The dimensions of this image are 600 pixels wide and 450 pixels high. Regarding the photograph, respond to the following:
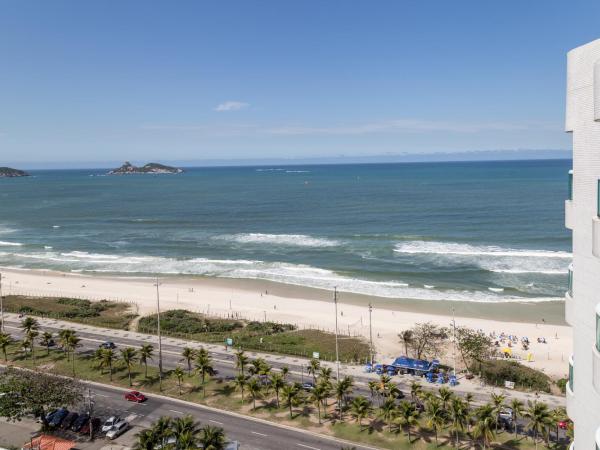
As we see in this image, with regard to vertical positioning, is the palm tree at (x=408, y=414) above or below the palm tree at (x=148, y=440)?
below

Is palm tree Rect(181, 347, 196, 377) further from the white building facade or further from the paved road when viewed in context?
the white building facade

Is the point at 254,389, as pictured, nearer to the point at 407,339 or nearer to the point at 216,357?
the point at 216,357

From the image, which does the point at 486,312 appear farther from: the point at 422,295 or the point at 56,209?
the point at 56,209

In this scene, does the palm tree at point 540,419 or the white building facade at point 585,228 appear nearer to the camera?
the white building facade at point 585,228

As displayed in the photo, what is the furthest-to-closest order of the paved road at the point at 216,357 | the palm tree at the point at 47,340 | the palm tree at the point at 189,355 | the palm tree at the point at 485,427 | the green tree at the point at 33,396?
the palm tree at the point at 47,340 < the palm tree at the point at 189,355 < the paved road at the point at 216,357 < the green tree at the point at 33,396 < the palm tree at the point at 485,427

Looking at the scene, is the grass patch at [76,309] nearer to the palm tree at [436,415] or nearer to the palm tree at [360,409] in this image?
the palm tree at [360,409]

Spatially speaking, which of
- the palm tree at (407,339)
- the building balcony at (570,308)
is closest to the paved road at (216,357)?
the palm tree at (407,339)

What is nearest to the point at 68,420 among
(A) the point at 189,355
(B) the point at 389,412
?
(A) the point at 189,355

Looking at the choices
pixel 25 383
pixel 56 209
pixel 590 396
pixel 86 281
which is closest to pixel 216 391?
pixel 25 383
